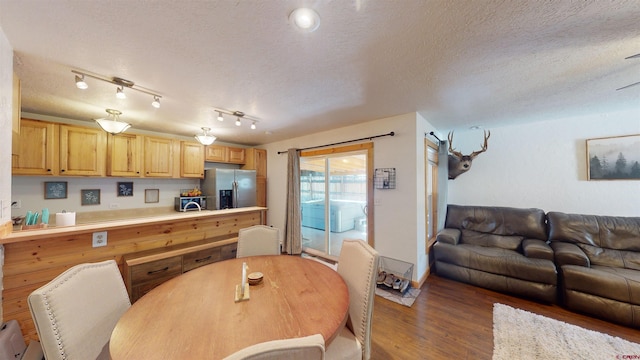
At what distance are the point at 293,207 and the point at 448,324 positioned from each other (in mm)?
2975

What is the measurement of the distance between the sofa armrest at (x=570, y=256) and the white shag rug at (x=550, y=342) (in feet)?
2.59

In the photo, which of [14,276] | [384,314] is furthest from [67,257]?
[384,314]

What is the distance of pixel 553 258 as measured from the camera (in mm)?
2674

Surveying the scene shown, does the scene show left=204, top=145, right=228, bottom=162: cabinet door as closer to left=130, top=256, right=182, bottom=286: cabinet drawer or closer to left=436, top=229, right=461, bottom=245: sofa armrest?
left=130, top=256, right=182, bottom=286: cabinet drawer

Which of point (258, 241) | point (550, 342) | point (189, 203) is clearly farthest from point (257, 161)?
point (550, 342)

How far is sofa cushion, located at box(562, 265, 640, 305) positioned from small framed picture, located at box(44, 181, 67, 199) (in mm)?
6760

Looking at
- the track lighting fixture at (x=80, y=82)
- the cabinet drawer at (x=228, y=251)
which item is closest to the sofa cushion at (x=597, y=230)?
the cabinet drawer at (x=228, y=251)

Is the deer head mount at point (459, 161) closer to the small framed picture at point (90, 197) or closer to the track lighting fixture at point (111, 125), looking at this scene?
the track lighting fixture at point (111, 125)

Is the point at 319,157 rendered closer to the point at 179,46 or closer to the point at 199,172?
the point at 199,172

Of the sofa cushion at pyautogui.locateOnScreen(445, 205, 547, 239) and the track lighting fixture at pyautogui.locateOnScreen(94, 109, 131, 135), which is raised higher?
the track lighting fixture at pyautogui.locateOnScreen(94, 109, 131, 135)

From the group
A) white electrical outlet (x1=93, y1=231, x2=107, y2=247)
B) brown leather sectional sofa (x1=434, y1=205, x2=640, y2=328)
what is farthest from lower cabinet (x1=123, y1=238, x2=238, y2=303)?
brown leather sectional sofa (x1=434, y1=205, x2=640, y2=328)

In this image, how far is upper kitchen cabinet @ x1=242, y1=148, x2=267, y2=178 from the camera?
16.0ft

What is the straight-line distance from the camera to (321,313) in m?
1.15

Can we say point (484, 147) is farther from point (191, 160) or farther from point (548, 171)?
point (191, 160)
